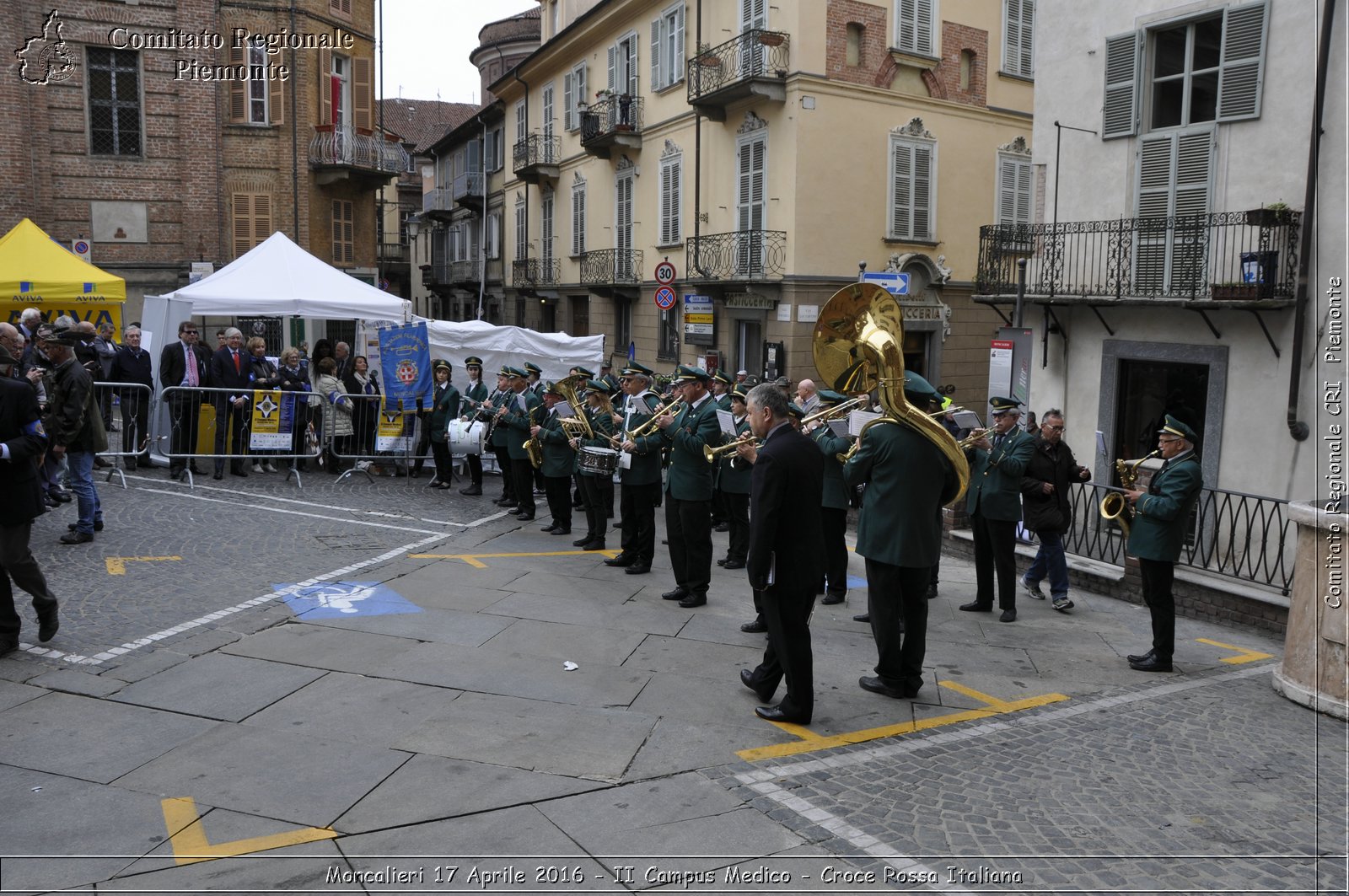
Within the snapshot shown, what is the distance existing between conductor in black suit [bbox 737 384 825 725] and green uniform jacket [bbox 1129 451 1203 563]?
9.76 ft

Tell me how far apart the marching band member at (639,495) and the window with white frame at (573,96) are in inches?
880

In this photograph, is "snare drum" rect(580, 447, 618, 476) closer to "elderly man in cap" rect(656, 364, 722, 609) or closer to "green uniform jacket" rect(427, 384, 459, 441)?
"elderly man in cap" rect(656, 364, 722, 609)

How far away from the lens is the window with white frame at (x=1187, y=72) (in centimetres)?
1199

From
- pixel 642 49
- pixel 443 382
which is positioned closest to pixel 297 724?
pixel 443 382

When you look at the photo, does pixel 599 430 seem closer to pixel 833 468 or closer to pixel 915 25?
pixel 833 468

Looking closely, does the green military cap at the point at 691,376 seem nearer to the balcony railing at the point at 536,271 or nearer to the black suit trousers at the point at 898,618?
the black suit trousers at the point at 898,618

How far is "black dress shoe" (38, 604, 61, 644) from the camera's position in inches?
282

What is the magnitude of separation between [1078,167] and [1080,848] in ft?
38.1

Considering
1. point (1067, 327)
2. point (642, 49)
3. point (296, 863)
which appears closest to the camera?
point (296, 863)

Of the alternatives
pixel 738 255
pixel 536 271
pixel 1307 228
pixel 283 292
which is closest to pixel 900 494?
pixel 1307 228

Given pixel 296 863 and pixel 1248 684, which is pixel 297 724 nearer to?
pixel 296 863

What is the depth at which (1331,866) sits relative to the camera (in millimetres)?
4672

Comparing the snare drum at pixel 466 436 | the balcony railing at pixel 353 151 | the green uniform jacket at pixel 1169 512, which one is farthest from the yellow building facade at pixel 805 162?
the green uniform jacket at pixel 1169 512

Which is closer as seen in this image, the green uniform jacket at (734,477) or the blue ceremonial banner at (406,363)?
the green uniform jacket at (734,477)
